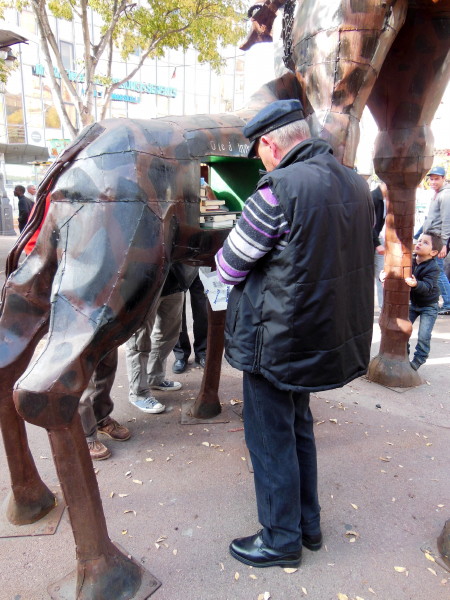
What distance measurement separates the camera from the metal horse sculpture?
1713 mm

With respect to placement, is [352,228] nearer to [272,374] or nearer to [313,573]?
[272,374]

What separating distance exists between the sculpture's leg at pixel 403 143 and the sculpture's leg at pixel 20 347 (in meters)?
2.96

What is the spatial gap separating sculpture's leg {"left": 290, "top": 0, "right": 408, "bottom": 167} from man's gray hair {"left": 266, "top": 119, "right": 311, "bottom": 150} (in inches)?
25.8

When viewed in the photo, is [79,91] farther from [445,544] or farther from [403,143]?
[445,544]

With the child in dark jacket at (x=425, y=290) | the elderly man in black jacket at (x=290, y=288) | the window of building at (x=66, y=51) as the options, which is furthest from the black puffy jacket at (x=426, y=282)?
the window of building at (x=66, y=51)

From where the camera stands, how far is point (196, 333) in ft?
15.4

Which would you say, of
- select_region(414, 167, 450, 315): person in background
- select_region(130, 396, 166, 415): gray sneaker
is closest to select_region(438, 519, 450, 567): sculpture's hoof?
select_region(130, 396, 166, 415): gray sneaker

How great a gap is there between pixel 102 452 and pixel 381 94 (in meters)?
3.43

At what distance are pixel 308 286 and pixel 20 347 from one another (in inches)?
53.5

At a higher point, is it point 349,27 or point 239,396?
point 349,27

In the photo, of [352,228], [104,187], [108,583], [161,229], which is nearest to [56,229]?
[104,187]

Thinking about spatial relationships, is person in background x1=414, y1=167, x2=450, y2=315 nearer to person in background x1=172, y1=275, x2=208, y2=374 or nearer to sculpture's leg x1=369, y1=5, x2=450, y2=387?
sculpture's leg x1=369, y1=5, x2=450, y2=387

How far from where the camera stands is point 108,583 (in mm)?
1804

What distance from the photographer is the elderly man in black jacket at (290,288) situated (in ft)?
5.39
